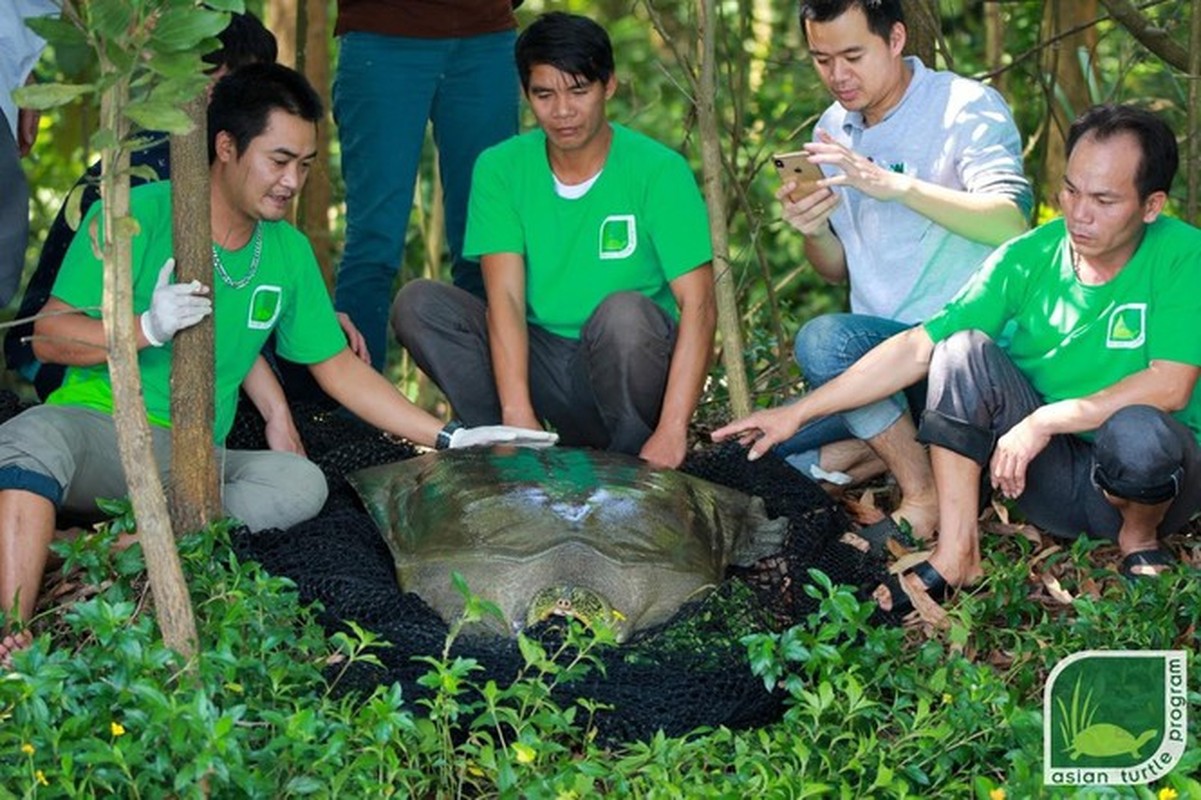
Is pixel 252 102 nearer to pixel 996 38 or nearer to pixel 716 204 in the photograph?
pixel 716 204

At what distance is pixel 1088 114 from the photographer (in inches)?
198

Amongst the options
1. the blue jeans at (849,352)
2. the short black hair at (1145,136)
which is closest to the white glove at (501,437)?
the blue jeans at (849,352)

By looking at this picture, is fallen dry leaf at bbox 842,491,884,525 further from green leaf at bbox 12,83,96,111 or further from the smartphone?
green leaf at bbox 12,83,96,111

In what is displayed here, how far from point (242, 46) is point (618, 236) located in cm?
137

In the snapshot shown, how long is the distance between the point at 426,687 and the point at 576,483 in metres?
0.88

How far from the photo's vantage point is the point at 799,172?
5.31 metres

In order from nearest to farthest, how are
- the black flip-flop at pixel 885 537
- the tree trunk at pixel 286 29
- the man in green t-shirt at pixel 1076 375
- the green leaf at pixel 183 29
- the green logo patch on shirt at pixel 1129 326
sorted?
the green leaf at pixel 183 29 < the man in green t-shirt at pixel 1076 375 < the green logo patch on shirt at pixel 1129 326 < the black flip-flop at pixel 885 537 < the tree trunk at pixel 286 29

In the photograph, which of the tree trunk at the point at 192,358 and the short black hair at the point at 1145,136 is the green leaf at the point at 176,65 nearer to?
the tree trunk at the point at 192,358

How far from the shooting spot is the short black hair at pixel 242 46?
6.09m

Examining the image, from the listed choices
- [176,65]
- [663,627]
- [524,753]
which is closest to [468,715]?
[524,753]

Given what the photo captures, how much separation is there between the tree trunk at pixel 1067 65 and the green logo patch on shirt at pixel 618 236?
2094 millimetres

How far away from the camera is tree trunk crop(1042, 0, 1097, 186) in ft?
24.3

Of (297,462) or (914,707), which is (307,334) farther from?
(914,707)

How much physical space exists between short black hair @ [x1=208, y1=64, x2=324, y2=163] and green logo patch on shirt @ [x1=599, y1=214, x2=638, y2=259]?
37.6 inches
